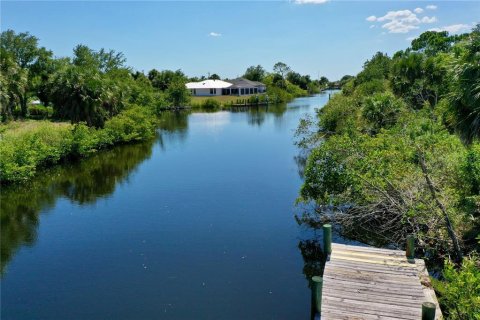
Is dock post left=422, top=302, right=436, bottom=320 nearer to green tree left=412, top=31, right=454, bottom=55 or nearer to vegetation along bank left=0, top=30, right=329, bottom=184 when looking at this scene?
vegetation along bank left=0, top=30, right=329, bottom=184

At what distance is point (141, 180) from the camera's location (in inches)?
956

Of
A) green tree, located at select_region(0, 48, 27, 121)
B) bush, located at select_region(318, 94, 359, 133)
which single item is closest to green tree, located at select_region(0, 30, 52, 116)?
green tree, located at select_region(0, 48, 27, 121)

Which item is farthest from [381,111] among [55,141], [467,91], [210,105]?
[210,105]

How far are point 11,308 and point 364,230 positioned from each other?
12.1 metres

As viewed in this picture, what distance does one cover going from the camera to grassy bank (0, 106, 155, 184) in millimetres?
22188

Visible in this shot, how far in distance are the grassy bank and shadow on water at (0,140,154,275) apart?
85cm

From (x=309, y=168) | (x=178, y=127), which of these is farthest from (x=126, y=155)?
(x=309, y=168)

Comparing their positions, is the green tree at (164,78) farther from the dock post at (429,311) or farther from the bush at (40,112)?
the dock post at (429,311)

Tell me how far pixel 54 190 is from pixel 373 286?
60.6ft

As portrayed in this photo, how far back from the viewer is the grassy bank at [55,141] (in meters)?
22.2

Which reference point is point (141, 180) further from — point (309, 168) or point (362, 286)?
point (362, 286)

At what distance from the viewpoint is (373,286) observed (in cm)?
986

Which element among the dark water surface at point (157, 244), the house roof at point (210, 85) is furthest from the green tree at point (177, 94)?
the dark water surface at point (157, 244)

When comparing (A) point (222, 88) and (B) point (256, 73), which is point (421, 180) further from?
(B) point (256, 73)
